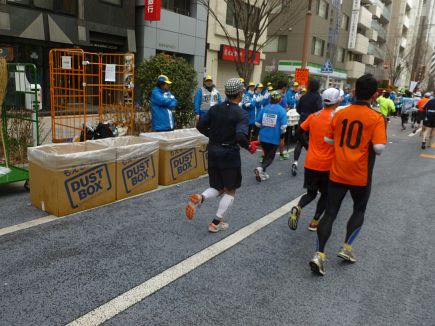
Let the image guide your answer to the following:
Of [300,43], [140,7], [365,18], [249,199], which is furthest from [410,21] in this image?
[249,199]

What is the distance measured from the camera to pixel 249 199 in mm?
5910

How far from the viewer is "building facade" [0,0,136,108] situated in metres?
12.8

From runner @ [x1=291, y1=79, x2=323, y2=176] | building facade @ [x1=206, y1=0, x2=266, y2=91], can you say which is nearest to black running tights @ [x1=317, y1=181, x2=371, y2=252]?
runner @ [x1=291, y1=79, x2=323, y2=176]

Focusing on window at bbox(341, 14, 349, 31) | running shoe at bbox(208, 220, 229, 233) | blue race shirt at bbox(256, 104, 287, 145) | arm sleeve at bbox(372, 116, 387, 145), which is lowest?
running shoe at bbox(208, 220, 229, 233)

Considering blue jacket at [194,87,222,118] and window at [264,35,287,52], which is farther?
window at [264,35,287,52]

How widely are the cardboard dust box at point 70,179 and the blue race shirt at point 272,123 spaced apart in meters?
3.18

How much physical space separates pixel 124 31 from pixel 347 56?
112 feet

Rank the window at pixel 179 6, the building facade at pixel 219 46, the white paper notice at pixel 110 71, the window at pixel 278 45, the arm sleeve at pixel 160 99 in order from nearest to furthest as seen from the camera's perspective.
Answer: the arm sleeve at pixel 160 99 → the white paper notice at pixel 110 71 → the window at pixel 179 6 → the building facade at pixel 219 46 → the window at pixel 278 45

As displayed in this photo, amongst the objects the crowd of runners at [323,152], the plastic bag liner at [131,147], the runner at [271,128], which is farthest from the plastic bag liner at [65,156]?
the runner at [271,128]

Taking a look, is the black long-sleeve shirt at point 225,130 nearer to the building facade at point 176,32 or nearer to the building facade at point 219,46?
the building facade at point 176,32

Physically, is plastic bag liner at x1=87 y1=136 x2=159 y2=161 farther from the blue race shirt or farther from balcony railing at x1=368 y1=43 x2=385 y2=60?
balcony railing at x1=368 y1=43 x2=385 y2=60

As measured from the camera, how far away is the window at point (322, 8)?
3442 centimetres

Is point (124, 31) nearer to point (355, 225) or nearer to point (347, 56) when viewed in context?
point (355, 225)

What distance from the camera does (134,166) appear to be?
18.3 feet
